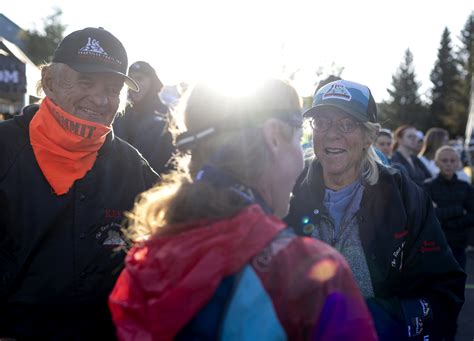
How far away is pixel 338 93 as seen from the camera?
2672 millimetres

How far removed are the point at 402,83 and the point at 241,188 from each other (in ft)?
231

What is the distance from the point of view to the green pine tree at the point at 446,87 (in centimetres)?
5674

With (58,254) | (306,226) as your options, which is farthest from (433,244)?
(58,254)

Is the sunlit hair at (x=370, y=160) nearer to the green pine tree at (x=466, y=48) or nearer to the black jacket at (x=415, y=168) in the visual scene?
the black jacket at (x=415, y=168)

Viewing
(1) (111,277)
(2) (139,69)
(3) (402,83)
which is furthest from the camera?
(3) (402,83)

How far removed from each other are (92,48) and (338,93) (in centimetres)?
123

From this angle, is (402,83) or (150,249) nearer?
(150,249)

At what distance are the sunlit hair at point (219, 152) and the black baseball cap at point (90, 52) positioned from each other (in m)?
1.01

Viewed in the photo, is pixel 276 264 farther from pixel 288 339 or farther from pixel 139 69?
pixel 139 69

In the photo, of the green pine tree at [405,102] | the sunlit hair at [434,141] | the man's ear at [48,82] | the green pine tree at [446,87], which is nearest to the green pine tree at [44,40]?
the green pine tree at [405,102]

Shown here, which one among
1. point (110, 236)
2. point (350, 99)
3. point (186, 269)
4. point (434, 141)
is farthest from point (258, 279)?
point (434, 141)

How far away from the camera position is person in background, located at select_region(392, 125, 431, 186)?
725 cm

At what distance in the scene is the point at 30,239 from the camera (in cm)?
221

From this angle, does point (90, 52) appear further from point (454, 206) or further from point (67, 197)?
point (454, 206)
